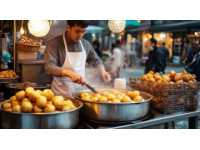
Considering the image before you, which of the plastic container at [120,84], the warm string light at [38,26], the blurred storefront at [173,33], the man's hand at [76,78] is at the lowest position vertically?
→ the plastic container at [120,84]

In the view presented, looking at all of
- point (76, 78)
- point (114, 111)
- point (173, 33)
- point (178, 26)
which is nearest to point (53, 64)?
point (76, 78)

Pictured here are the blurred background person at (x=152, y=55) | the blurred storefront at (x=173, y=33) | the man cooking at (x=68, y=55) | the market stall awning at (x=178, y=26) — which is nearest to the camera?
the man cooking at (x=68, y=55)

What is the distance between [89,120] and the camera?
1868 millimetres

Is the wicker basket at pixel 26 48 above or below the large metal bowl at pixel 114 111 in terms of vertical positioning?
above

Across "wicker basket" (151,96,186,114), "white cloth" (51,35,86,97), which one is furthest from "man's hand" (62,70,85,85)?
"wicker basket" (151,96,186,114)

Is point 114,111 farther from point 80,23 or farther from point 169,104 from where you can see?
point 80,23

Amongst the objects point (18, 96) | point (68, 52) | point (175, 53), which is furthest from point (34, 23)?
point (175, 53)

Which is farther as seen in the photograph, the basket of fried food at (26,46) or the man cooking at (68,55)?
the basket of fried food at (26,46)

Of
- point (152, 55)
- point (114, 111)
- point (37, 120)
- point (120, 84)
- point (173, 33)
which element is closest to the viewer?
point (37, 120)

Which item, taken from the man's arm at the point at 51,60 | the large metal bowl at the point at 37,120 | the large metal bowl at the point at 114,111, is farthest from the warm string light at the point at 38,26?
the large metal bowl at the point at 37,120

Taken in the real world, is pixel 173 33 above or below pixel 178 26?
below

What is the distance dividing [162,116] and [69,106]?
88 cm

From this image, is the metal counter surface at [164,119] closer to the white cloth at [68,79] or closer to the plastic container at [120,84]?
the plastic container at [120,84]
